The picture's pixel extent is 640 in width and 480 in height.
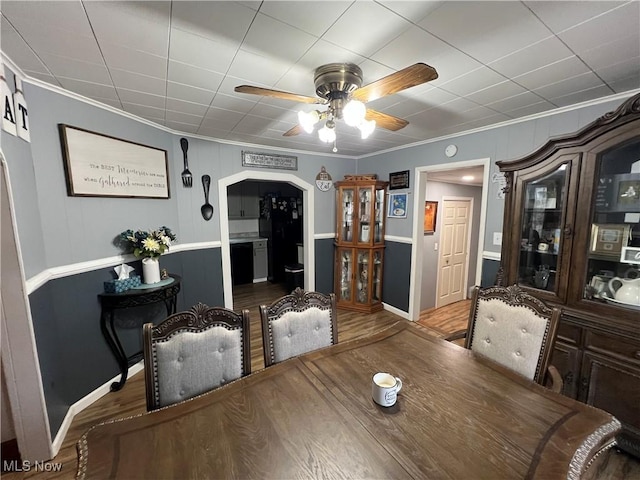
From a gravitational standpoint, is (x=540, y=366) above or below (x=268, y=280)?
above

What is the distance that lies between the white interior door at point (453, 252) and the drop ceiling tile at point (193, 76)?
3.64m

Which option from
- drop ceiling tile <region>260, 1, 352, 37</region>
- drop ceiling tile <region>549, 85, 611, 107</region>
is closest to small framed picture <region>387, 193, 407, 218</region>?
drop ceiling tile <region>549, 85, 611, 107</region>

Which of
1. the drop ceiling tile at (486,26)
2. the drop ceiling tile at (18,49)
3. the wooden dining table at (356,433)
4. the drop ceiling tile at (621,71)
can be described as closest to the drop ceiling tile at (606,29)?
the drop ceiling tile at (486,26)

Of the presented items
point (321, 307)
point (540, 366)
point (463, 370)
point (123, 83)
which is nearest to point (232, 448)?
point (321, 307)

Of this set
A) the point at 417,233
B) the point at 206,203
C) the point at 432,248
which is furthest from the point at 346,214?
the point at 206,203

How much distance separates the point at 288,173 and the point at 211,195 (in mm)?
1124

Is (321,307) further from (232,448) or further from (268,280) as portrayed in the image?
(268,280)

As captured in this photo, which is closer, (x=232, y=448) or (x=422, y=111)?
(x=232, y=448)

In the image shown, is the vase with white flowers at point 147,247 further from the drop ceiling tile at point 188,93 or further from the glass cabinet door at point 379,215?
the glass cabinet door at point 379,215

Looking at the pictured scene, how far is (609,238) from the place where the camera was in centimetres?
177

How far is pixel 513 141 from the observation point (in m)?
2.61

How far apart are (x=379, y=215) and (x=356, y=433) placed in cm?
331

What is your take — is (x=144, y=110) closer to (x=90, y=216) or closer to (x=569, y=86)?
(x=90, y=216)

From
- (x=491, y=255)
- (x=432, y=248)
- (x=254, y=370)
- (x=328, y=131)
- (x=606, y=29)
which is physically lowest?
(x=254, y=370)
